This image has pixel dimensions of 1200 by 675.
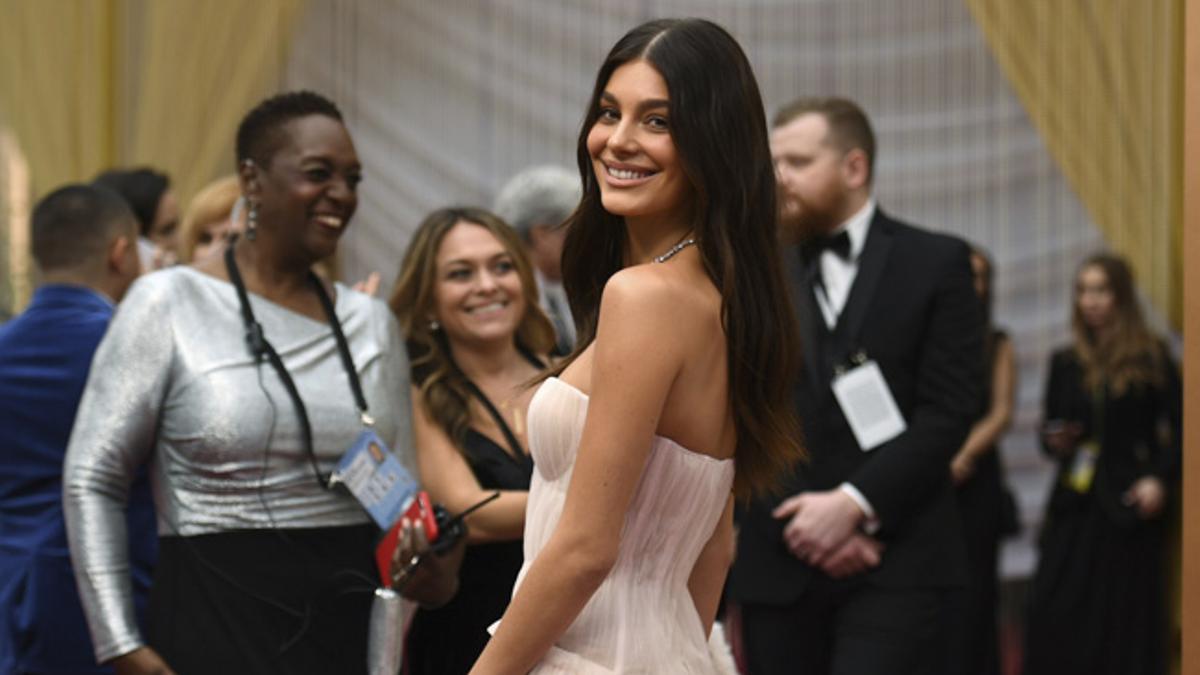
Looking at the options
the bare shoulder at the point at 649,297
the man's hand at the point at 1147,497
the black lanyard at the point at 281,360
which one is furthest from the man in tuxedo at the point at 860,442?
the man's hand at the point at 1147,497

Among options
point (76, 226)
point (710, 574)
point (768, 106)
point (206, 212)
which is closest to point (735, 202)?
point (710, 574)

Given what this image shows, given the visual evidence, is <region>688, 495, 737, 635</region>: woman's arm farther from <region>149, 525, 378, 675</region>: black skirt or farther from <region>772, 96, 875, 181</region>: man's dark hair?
<region>772, 96, 875, 181</region>: man's dark hair

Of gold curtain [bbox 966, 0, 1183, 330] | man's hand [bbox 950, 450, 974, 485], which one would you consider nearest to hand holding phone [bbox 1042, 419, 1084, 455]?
man's hand [bbox 950, 450, 974, 485]

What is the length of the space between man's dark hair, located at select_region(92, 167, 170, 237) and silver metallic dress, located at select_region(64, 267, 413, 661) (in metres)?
2.39

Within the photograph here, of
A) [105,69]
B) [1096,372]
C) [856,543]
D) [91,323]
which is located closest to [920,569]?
[856,543]

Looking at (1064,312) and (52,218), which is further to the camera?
(1064,312)

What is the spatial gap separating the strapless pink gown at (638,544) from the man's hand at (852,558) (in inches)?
60.6

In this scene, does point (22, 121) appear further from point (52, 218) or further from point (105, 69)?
point (52, 218)

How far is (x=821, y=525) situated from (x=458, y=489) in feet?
2.89

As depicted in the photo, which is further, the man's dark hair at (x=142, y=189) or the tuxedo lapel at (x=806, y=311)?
the man's dark hair at (x=142, y=189)

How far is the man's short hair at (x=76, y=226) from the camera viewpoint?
Result: 437 centimetres

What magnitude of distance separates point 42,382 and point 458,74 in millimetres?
4394

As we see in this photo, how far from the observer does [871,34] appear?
7945 millimetres

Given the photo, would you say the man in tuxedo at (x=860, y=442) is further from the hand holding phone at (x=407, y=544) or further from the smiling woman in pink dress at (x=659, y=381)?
the smiling woman in pink dress at (x=659, y=381)
